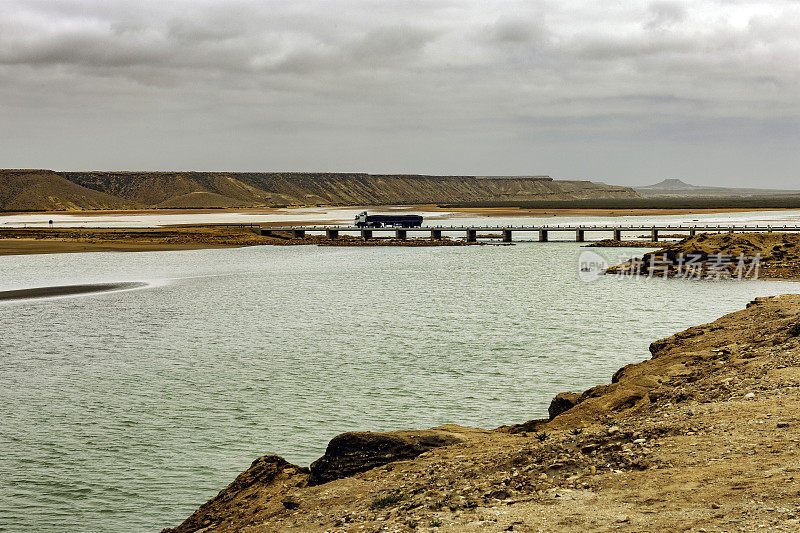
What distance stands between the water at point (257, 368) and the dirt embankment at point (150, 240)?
1551 inches

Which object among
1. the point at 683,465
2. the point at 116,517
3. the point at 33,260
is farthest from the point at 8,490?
the point at 33,260

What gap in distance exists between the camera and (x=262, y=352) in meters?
26.7

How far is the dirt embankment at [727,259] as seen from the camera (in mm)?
51781

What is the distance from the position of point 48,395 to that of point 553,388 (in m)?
12.6

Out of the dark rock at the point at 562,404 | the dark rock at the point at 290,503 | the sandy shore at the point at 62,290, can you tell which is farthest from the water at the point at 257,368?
the dark rock at the point at 290,503

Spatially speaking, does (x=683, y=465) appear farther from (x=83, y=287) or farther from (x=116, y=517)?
(x=83, y=287)

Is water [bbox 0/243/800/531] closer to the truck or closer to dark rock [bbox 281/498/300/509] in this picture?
dark rock [bbox 281/498/300/509]

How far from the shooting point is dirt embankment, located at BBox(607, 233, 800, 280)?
51.8 meters

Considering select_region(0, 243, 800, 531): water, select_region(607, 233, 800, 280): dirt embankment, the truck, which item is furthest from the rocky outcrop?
the truck

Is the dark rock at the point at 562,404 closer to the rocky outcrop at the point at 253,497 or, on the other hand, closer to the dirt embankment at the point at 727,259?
the rocky outcrop at the point at 253,497

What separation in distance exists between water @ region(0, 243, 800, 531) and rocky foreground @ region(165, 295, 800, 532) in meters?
2.76

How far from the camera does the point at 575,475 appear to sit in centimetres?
997

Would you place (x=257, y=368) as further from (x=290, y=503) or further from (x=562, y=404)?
(x=290, y=503)

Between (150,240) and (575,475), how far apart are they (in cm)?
9394
